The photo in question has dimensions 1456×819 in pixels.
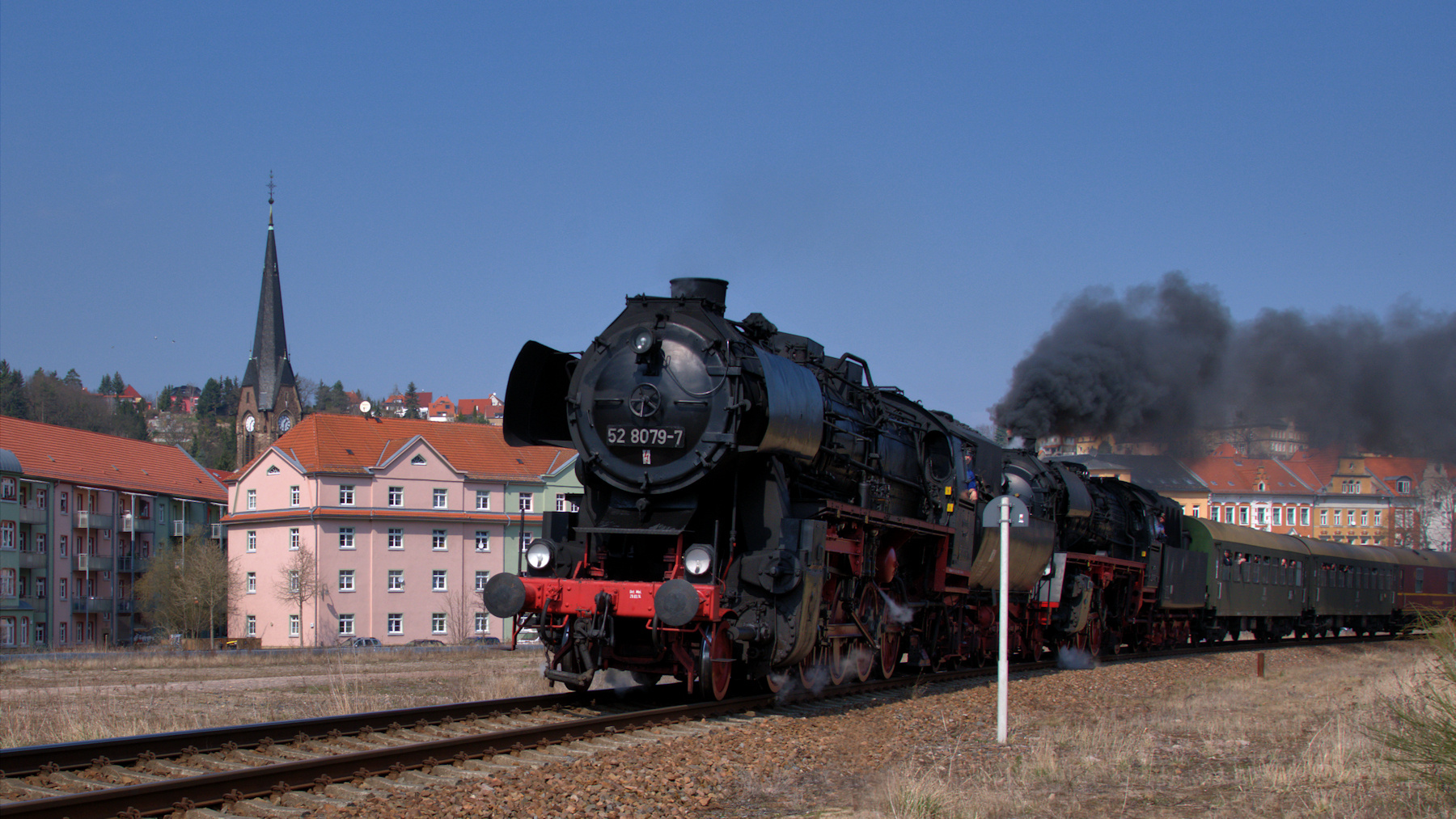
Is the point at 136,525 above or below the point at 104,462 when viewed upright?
below

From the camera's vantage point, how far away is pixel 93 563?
6325 cm

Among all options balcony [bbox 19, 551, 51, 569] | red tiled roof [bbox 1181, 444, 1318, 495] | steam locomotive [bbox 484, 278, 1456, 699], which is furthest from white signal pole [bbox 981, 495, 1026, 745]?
red tiled roof [bbox 1181, 444, 1318, 495]

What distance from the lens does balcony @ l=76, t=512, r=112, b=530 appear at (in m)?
62.8

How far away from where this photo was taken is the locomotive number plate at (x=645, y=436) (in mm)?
11875

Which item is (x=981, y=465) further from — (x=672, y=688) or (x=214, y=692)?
(x=214, y=692)

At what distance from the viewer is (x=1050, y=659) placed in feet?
69.6

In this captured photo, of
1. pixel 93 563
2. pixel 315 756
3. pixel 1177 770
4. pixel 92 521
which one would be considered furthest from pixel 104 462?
pixel 1177 770

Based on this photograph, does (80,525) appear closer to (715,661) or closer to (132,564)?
(132,564)

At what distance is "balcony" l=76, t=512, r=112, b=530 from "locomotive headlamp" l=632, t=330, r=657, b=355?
61.0 meters

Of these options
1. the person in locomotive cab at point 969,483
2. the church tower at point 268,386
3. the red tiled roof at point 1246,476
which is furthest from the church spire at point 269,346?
the person in locomotive cab at point 969,483

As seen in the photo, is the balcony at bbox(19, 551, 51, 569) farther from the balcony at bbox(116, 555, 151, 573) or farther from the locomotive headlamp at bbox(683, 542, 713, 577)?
the locomotive headlamp at bbox(683, 542, 713, 577)

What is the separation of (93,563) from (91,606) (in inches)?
89.7

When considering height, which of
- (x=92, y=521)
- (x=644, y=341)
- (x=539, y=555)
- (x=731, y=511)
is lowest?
(x=92, y=521)

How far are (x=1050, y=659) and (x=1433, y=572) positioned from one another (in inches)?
1125
